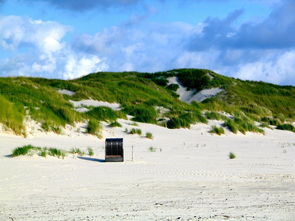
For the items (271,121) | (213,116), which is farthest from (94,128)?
(271,121)

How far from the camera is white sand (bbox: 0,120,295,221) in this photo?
235 inches

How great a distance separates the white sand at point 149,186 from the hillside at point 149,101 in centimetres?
386

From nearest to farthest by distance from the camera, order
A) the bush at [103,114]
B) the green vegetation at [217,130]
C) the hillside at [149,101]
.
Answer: the hillside at [149,101] → the bush at [103,114] → the green vegetation at [217,130]

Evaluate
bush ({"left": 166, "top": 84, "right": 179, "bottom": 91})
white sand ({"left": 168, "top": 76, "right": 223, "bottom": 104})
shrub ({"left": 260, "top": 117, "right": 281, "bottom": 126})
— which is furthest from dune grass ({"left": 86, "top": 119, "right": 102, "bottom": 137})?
bush ({"left": 166, "top": 84, "right": 179, "bottom": 91})

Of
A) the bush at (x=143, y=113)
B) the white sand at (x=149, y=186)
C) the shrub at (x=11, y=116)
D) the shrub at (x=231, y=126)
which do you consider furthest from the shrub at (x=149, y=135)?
the shrub at (x=231, y=126)

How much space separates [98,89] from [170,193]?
24612 mm

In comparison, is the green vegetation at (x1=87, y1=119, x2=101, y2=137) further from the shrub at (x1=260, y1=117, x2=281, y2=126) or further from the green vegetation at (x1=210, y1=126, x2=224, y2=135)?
the shrub at (x1=260, y1=117, x2=281, y2=126)

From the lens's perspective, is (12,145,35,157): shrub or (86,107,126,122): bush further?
(86,107,126,122): bush

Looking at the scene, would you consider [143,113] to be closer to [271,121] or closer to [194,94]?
[271,121]

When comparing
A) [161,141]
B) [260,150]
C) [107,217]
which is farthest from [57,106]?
[107,217]

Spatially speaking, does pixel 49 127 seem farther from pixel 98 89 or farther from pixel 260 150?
pixel 98 89

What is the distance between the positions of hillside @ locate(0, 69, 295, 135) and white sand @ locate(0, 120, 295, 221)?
12.7 feet

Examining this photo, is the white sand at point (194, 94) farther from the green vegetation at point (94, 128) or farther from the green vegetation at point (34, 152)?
the green vegetation at point (34, 152)

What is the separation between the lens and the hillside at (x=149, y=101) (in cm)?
1958
